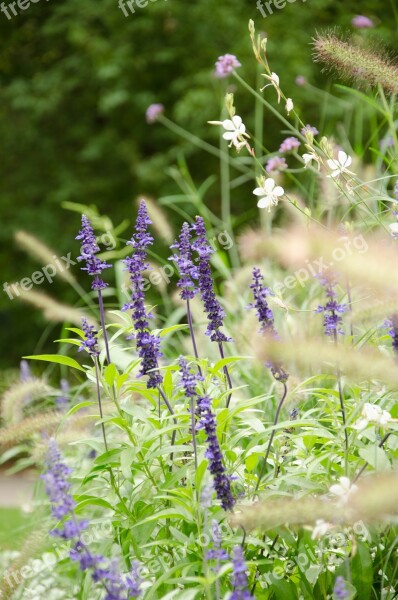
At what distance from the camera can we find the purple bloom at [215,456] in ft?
6.21

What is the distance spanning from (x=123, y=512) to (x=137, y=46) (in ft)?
31.4

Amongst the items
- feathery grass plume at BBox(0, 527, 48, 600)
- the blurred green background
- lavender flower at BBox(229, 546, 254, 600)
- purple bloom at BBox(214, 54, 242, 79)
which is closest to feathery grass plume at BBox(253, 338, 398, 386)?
lavender flower at BBox(229, 546, 254, 600)

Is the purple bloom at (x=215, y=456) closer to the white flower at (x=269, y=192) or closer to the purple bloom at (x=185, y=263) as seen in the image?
the purple bloom at (x=185, y=263)

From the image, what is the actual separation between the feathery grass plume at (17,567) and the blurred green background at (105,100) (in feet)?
25.1

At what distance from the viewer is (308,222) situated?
8.11ft

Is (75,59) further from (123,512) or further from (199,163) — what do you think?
(123,512)

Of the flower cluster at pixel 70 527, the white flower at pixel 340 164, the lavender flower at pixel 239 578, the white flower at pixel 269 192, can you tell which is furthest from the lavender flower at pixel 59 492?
the white flower at pixel 340 164

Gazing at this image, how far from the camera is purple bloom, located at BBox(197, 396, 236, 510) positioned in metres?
1.89

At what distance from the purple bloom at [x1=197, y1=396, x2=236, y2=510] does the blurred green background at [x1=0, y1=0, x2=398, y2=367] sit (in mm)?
8033

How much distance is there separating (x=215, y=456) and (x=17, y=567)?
0.73 m

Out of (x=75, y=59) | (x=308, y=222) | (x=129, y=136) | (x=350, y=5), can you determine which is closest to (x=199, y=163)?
(x=129, y=136)

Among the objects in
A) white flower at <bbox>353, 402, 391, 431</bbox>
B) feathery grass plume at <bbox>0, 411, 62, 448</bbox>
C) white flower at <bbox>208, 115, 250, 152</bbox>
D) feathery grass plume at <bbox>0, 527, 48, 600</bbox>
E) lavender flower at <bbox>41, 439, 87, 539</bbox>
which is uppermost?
white flower at <bbox>208, 115, 250, 152</bbox>

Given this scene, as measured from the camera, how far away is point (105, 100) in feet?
33.7

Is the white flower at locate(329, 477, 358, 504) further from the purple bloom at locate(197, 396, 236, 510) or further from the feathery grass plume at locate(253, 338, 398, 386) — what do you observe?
the feathery grass plume at locate(253, 338, 398, 386)
